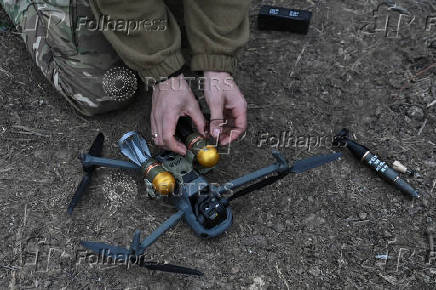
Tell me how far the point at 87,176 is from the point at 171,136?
0.53 meters

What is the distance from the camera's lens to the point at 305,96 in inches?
111

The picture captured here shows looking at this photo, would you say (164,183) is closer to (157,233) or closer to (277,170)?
(157,233)

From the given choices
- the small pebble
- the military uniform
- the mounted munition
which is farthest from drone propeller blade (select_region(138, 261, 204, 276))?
the small pebble

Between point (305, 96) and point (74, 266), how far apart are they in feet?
5.44

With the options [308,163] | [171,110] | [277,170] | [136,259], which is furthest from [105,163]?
[308,163]

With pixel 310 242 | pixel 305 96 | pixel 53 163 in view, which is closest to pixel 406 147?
pixel 305 96

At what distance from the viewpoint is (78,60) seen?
2662 millimetres

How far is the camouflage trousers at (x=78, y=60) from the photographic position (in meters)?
2.61

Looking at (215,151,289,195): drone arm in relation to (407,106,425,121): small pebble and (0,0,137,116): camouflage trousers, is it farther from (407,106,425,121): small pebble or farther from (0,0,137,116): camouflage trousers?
(407,106,425,121): small pebble

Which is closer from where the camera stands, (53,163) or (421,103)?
(53,163)

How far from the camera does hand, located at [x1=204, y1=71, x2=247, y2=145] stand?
7.23 ft

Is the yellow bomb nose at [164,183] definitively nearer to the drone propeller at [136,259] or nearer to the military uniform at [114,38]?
the drone propeller at [136,259]

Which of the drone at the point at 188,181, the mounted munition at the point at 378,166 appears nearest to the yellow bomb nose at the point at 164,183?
the drone at the point at 188,181

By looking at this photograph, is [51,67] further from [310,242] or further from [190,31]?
[310,242]
